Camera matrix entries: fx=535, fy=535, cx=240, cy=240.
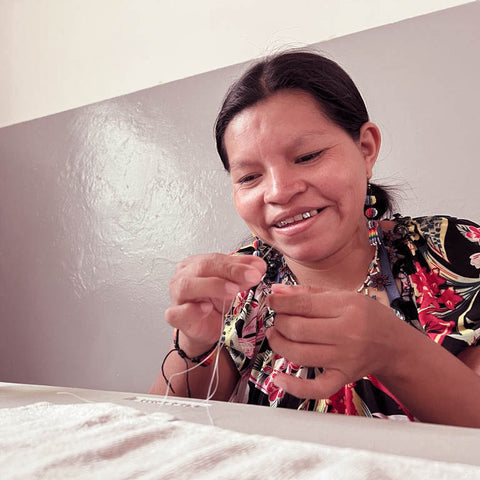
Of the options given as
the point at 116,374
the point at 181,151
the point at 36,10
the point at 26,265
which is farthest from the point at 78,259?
the point at 36,10

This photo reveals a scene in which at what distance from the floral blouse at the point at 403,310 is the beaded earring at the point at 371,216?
0.08 feet

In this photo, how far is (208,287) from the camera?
0.66 m

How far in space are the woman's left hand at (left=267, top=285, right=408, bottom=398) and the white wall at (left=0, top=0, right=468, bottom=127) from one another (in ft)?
3.26

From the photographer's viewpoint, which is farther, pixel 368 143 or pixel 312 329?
Result: pixel 368 143

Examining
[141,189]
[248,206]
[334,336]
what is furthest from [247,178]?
[141,189]

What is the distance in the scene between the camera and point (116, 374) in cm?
170

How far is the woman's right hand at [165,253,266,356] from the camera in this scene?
66 cm

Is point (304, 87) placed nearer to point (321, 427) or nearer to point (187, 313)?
point (187, 313)

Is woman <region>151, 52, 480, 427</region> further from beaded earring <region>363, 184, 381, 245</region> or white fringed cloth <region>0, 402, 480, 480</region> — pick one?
white fringed cloth <region>0, 402, 480, 480</region>

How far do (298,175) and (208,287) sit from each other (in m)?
0.26

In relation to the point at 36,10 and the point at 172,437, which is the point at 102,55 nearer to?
the point at 36,10

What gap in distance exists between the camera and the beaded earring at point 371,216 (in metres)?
0.92

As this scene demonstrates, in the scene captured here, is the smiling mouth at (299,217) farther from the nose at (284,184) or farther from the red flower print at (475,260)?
the red flower print at (475,260)

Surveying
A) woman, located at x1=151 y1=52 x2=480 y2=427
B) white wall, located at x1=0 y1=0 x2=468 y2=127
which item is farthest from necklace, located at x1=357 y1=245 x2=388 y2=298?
white wall, located at x1=0 y1=0 x2=468 y2=127
